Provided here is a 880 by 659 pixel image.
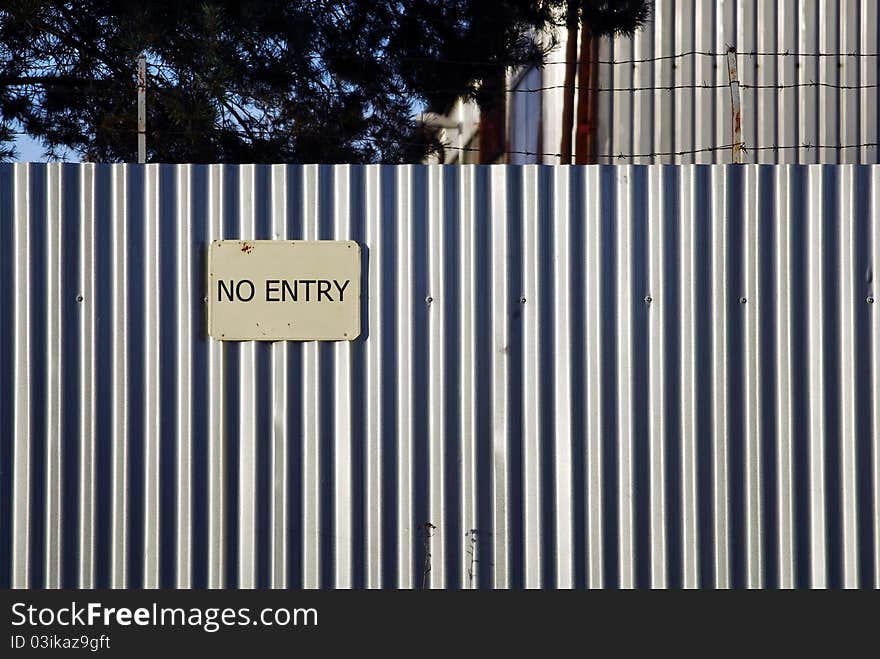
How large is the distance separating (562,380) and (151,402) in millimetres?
1756

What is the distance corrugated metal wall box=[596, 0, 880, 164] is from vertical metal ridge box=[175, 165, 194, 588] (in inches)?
205

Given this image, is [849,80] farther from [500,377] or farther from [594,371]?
[500,377]

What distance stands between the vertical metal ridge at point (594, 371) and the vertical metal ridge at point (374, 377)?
889 millimetres

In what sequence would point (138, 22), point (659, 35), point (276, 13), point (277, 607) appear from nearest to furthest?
point (277, 607) → point (138, 22) → point (276, 13) → point (659, 35)

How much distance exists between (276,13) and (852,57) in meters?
4.96

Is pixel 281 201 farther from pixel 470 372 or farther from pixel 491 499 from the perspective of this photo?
pixel 491 499

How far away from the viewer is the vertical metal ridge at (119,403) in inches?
173

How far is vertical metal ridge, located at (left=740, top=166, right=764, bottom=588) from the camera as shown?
4.46 m

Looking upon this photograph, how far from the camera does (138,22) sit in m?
7.36

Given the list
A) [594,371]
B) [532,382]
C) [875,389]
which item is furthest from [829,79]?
[532,382]

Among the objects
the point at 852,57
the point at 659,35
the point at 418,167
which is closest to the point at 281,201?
the point at 418,167

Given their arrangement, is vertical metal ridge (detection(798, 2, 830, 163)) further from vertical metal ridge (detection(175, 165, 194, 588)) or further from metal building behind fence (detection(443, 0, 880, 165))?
vertical metal ridge (detection(175, 165, 194, 588))

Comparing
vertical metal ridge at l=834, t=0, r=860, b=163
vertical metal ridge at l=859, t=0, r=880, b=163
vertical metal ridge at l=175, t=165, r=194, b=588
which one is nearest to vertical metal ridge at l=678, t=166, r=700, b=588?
vertical metal ridge at l=175, t=165, r=194, b=588

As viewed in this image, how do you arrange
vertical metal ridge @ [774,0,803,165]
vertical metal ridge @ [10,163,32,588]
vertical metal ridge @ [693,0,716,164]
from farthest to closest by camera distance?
vertical metal ridge @ [774,0,803,165] < vertical metal ridge @ [693,0,716,164] < vertical metal ridge @ [10,163,32,588]
